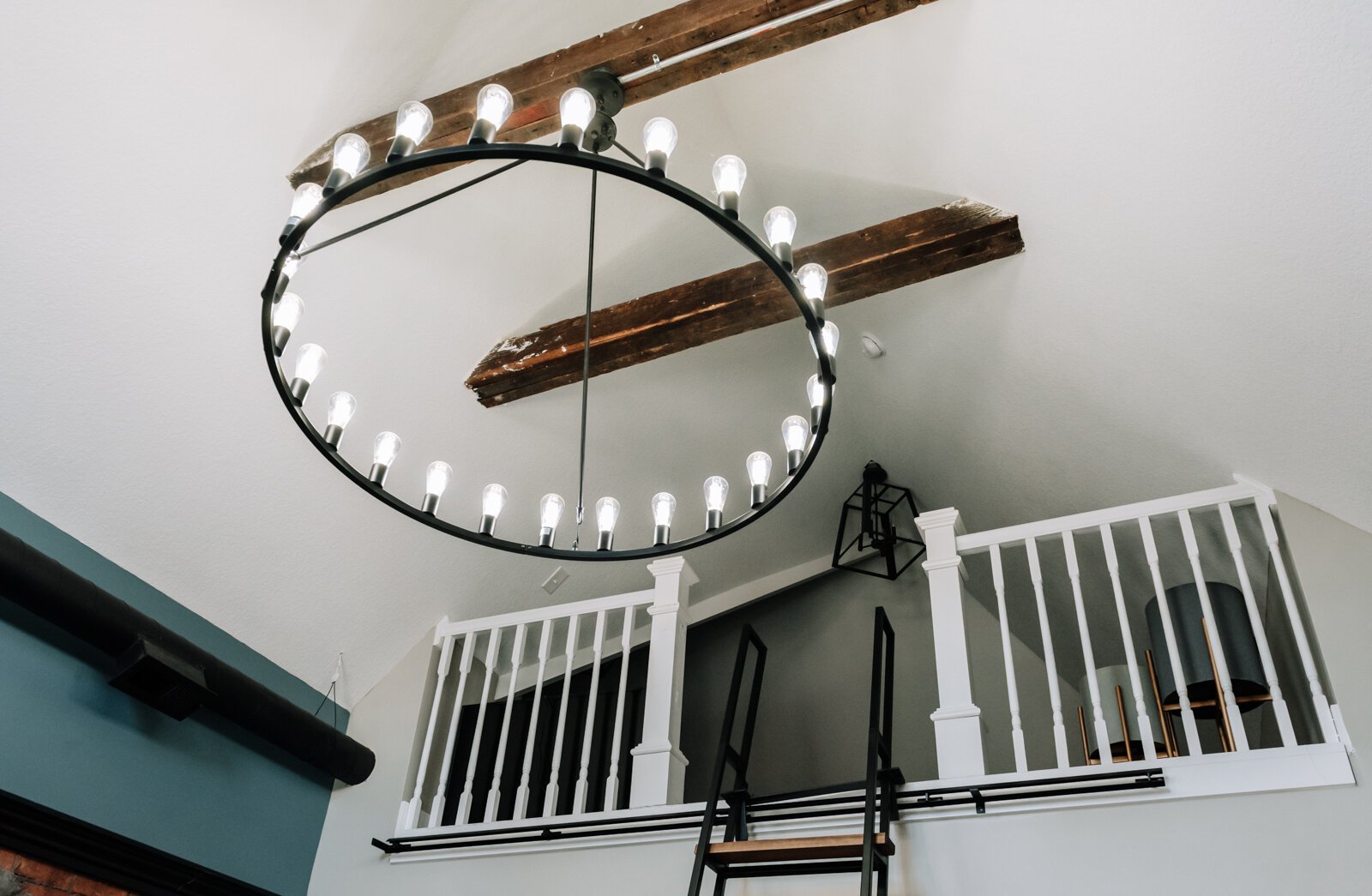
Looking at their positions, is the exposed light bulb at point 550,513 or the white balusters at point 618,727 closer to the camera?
the exposed light bulb at point 550,513

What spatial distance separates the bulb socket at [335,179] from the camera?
221 cm

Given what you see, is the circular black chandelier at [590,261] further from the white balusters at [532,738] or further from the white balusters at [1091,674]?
the white balusters at [532,738]

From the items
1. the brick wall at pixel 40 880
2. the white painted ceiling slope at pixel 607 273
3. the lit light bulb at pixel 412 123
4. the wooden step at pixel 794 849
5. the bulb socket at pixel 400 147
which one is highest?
the white painted ceiling slope at pixel 607 273

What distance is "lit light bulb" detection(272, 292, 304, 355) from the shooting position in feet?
8.15

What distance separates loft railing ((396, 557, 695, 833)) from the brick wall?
51.2 inches

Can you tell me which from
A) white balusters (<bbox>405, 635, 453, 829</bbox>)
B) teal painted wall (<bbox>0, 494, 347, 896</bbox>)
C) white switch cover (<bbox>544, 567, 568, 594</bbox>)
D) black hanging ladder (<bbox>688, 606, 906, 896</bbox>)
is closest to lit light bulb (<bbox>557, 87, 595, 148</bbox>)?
black hanging ladder (<bbox>688, 606, 906, 896</bbox>)

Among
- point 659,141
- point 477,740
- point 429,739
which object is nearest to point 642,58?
point 659,141

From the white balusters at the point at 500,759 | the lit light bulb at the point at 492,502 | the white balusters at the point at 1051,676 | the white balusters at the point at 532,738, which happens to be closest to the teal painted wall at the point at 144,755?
the white balusters at the point at 500,759

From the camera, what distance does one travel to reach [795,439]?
2889mm

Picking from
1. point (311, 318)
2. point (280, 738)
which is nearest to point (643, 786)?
point (280, 738)

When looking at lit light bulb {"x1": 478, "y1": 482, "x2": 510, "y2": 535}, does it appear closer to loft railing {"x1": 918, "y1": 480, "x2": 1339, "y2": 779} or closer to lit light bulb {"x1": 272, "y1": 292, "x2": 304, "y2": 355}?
lit light bulb {"x1": 272, "y1": 292, "x2": 304, "y2": 355}

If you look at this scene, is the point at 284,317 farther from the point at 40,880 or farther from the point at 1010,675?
the point at 1010,675

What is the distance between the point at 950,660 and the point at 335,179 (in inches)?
112

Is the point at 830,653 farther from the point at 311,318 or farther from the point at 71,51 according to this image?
the point at 71,51
